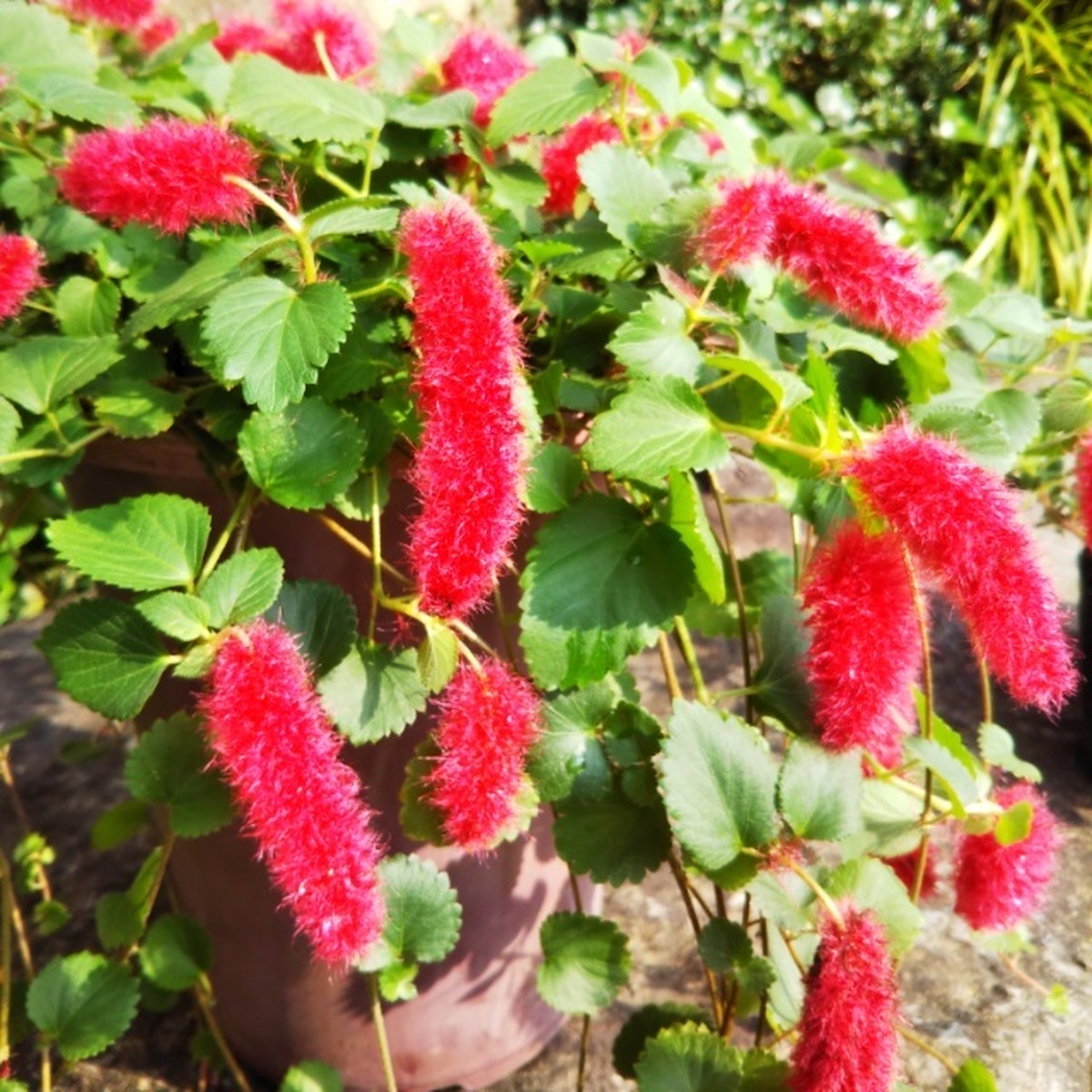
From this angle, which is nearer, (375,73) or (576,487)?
(576,487)

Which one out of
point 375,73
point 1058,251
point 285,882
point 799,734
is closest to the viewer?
point 285,882

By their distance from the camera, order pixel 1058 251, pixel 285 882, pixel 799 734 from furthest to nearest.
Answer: pixel 1058 251 → pixel 799 734 → pixel 285 882

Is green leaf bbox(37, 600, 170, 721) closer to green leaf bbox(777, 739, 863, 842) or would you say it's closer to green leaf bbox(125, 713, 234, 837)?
green leaf bbox(125, 713, 234, 837)

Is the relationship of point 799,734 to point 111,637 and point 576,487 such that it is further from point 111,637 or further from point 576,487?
point 111,637

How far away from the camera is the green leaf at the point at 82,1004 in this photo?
1.90 feet

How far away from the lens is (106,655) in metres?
0.47

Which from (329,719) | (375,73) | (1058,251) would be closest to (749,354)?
(329,719)

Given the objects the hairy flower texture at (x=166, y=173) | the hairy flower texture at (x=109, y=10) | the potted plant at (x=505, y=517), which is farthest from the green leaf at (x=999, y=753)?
the hairy flower texture at (x=109, y=10)

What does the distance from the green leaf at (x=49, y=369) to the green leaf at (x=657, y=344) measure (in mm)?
230

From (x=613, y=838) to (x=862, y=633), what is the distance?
17 cm

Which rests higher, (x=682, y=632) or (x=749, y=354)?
(x=749, y=354)

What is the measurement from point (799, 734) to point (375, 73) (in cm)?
52

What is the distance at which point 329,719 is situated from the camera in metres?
0.46

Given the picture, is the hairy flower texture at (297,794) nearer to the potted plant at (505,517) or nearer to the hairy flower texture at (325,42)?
the potted plant at (505,517)
